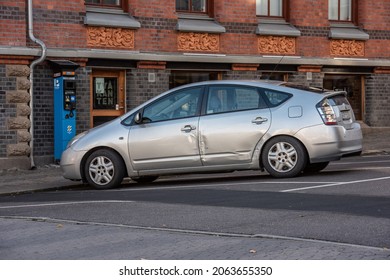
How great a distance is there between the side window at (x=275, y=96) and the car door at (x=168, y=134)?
1.05 m

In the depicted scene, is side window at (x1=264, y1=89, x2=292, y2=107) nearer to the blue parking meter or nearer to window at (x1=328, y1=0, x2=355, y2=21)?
the blue parking meter

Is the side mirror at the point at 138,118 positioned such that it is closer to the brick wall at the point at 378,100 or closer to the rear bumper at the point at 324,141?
the rear bumper at the point at 324,141

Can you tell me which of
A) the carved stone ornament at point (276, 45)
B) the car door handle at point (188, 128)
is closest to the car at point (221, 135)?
the car door handle at point (188, 128)

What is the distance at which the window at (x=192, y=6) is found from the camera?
21.8 metres

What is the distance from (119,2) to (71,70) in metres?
2.62

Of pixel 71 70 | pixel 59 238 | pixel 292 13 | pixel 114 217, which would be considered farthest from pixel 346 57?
pixel 59 238

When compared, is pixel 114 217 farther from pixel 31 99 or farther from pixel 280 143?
pixel 31 99

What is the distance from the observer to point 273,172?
1288 cm

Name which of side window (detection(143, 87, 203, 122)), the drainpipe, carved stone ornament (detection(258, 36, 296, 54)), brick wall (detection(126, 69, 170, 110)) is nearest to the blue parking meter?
the drainpipe

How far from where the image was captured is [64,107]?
19.2 metres

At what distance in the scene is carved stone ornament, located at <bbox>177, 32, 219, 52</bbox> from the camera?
21.4 metres

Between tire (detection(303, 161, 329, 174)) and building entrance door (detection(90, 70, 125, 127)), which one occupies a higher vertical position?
building entrance door (detection(90, 70, 125, 127))

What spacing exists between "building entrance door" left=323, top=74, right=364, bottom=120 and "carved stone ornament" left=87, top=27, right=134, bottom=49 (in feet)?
22.6

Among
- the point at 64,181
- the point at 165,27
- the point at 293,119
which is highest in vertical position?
the point at 165,27
